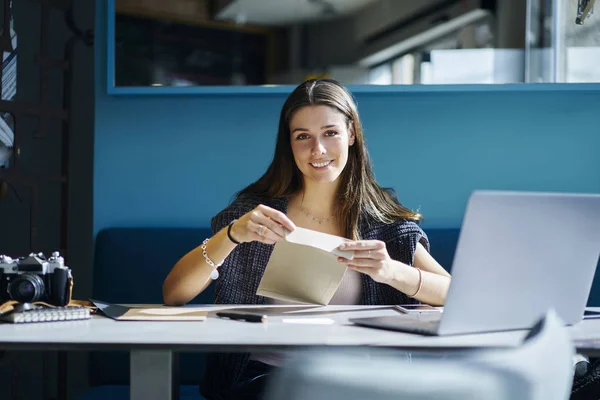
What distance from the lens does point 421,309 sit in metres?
1.70

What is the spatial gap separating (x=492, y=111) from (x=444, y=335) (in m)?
1.40

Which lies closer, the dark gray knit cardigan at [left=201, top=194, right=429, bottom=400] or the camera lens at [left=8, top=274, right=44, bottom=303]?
the camera lens at [left=8, top=274, right=44, bottom=303]

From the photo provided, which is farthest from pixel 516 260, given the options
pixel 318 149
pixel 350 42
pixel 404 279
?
pixel 350 42

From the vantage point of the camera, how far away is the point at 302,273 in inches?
64.7

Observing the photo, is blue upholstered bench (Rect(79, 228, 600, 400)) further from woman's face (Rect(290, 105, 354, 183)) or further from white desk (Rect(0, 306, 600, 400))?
white desk (Rect(0, 306, 600, 400))

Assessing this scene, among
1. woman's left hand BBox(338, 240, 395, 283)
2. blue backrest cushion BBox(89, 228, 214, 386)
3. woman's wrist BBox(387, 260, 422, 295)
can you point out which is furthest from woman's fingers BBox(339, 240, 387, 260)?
blue backrest cushion BBox(89, 228, 214, 386)

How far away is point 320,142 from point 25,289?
891 millimetres

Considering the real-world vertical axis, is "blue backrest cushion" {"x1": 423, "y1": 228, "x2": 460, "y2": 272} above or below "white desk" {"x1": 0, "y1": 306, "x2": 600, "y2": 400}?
above

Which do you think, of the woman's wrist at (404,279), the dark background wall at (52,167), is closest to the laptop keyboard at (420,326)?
the woman's wrist at (404,279)

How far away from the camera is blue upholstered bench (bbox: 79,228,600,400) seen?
2285 millimetres

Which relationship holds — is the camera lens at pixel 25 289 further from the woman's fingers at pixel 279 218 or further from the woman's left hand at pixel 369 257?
the woman's left hand at pixel 369 257

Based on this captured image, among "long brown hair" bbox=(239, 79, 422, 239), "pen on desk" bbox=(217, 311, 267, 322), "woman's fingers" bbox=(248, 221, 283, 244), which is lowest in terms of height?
"pen on desk" bbox=(217, 311, 267, 322)

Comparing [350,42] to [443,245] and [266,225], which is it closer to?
[443,245]

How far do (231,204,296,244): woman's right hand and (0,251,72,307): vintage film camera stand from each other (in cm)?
43
